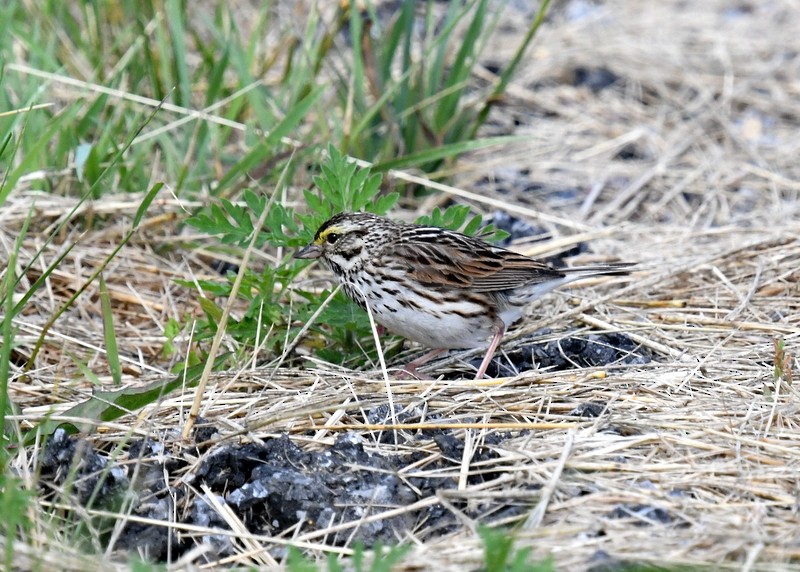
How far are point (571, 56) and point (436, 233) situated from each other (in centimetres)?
460

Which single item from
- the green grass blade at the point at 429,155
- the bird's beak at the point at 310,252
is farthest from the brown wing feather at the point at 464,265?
the green grass blade at the point at 429,155

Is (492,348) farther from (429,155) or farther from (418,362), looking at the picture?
(429,155)

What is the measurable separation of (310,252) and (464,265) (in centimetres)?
70

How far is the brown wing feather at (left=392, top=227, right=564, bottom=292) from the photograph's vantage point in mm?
4867

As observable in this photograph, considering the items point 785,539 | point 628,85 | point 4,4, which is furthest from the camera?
point 628,85

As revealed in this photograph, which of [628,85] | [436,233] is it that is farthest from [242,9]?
[436,233]

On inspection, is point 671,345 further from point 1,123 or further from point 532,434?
point 1,123

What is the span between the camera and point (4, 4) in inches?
297

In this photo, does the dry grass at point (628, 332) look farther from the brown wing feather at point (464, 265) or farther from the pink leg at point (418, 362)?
the brown wing feather at point (464, 265)

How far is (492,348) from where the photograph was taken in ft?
16.0

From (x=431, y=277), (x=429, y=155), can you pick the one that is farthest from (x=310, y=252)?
(x=429, y=155)

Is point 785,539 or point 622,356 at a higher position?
point 785,539

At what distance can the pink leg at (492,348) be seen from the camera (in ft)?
15.6

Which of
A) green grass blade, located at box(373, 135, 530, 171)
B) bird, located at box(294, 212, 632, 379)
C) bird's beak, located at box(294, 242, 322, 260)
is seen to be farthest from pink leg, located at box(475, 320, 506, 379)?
green grass blade, located at box(373, 135, 530, 171)
